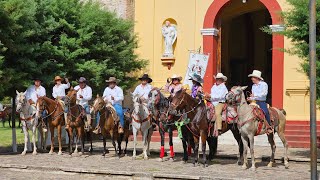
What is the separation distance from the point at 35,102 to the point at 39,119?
1.82 ft

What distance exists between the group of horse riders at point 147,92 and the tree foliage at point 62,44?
0.79 meters

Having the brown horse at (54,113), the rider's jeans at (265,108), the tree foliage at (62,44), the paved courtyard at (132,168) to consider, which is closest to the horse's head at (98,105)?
the paved courtyard at (132,168)

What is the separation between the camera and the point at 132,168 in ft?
48.5

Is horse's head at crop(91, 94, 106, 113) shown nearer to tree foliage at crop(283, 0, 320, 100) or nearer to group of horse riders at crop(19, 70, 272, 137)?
group of horse riders at crop(19, 70, 272, 137)

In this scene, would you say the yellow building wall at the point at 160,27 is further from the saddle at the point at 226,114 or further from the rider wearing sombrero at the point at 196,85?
the saddle at the point at 226,114

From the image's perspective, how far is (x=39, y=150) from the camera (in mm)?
19828

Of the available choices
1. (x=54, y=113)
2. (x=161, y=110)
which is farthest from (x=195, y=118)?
(x=54, y=113)

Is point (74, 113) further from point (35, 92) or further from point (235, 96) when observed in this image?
point (235, 96)

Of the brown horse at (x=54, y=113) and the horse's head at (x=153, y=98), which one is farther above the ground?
the horse's head at (x=153, y=98)

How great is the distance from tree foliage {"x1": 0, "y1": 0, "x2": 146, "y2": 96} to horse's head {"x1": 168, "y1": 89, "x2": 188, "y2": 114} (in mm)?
5204

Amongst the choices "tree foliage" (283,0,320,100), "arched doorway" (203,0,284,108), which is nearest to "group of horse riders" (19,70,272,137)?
"tree foliage" (283,0,320,100)

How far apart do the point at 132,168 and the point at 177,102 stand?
2.09 meters

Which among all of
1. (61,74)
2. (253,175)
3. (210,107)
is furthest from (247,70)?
(253,175)

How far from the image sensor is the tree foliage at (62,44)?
17672 millimetres
